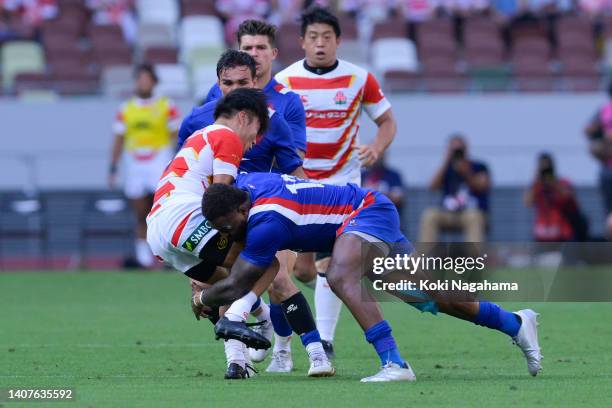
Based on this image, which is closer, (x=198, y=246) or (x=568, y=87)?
(x=198, y=246)

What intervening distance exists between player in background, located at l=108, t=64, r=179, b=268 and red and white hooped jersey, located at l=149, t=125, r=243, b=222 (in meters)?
9.56

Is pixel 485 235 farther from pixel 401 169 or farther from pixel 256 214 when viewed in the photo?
pixel 256 214

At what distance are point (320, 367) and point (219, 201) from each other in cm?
131

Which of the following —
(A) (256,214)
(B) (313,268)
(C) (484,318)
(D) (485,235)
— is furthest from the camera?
(D) (485,235)

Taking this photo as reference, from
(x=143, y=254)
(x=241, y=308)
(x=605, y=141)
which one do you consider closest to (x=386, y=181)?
(x=143, y=254)

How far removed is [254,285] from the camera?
8.35 m

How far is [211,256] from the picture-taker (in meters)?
8.62

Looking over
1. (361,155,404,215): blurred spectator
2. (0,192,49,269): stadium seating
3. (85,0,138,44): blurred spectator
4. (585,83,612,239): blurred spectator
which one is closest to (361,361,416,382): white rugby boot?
(585,83,612,239): blurred spectator

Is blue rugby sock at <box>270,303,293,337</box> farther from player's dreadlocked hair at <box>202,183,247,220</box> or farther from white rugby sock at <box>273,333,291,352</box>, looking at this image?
player's dreadlocked hair at <box>202,183,247,220</box>

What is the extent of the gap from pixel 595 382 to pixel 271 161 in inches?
98.8

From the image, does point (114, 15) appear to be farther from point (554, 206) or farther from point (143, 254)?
point (554, 206)

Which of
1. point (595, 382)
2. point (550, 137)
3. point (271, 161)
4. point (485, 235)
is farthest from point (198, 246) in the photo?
point (550, 137)

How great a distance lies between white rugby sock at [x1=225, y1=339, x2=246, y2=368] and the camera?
8.59 metres

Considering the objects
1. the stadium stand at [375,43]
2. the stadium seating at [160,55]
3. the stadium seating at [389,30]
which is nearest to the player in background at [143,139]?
the stadium stand at [375,43]
